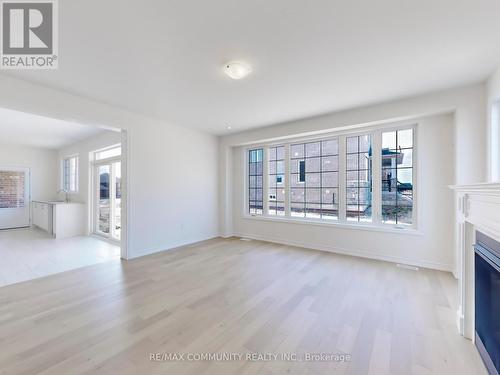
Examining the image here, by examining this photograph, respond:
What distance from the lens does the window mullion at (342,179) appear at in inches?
170

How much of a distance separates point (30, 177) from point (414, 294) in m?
10.3

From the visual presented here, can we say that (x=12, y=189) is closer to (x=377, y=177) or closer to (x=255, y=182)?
(x=255, y=182)

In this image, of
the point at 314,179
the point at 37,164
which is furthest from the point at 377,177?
the point at 37,164

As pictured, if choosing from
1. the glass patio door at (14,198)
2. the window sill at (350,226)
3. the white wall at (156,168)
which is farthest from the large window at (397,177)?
the glass patio door at (14,198)

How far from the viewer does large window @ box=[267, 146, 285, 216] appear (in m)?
5.22

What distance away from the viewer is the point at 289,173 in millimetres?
5070

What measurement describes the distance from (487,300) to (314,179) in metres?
3.25

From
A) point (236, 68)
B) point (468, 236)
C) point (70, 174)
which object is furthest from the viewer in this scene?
point (70, 174)

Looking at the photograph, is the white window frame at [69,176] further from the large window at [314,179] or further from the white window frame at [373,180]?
the large window at [314,179]

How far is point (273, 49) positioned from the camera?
2197mm

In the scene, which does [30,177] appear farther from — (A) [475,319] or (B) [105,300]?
(A) [475,319]

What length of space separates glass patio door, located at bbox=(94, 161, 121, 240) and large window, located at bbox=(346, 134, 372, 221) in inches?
202

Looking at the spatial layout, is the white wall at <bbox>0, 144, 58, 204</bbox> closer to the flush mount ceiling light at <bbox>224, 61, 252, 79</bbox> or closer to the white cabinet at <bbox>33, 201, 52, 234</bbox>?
the white cabinet at <bbox>33, 201, 52, 234</bbox>

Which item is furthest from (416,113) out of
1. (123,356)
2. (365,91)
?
(123,356)
